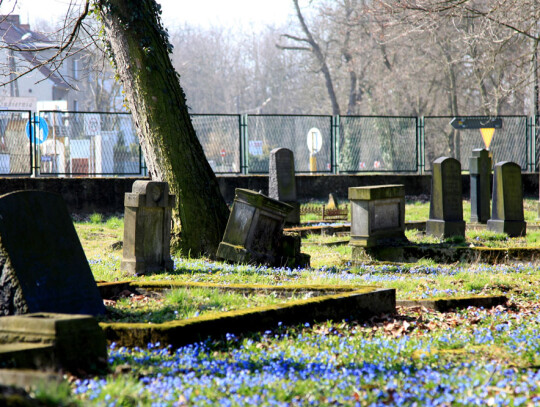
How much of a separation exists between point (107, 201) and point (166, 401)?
1682 cm

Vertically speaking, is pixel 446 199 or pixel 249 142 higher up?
pixel 249 142

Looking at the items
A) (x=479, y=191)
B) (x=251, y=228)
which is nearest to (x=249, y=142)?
(x=479, y=191)

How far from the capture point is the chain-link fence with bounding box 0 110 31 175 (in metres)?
19.9

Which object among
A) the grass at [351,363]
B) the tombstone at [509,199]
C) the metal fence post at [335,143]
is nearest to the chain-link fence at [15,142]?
the metal fence post at [335,143]

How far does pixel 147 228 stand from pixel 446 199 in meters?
7.07

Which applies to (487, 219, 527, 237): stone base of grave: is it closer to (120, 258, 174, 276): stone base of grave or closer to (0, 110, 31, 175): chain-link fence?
(120, 258, 174, 276): stone base of grave

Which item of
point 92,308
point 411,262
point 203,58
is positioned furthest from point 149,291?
point 203,58

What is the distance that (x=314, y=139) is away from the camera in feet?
84.7

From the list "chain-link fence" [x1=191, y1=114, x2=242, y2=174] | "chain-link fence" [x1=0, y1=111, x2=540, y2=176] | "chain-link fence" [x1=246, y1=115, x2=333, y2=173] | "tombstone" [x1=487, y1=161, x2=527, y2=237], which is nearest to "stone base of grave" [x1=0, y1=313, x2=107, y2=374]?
"tombstone" [x1=487, y1=161, x2=527, y2=237]

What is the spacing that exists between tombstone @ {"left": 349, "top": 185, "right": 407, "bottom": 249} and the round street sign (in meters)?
14.0

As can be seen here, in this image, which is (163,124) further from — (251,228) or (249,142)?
(249,142)

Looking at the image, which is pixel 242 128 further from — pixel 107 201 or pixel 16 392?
pixel 16 392

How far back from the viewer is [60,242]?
5.62 m

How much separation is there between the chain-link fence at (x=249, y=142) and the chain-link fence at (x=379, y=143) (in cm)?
4
